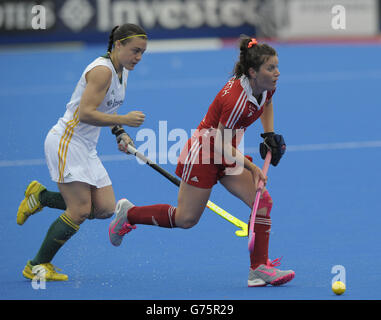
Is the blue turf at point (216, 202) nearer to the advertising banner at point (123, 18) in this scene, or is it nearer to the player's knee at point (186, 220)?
the player's knee at point (186, 220)

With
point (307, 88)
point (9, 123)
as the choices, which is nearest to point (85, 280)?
point (9, 123)

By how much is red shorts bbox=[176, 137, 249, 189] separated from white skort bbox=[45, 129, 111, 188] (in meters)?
0.60

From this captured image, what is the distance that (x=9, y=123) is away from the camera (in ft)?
38.0

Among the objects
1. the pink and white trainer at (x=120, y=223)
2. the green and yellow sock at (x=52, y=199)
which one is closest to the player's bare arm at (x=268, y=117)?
the pink and white trainer at (x=120, y=223)

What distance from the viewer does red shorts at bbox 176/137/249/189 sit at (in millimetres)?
5156

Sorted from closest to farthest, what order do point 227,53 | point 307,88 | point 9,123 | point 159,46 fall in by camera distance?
point 9,123 → point 307,88 → point 227,53 → point 159,46

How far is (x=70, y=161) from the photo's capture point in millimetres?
5320

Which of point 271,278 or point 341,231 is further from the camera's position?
point 341,231

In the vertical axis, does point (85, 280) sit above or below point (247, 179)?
below

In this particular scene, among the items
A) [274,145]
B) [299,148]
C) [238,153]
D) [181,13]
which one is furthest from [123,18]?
[238,153]

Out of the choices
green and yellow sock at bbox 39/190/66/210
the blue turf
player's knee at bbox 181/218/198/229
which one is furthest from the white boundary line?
player's knee at bbox 181/218/198/229

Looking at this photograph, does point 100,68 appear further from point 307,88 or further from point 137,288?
point 307,88

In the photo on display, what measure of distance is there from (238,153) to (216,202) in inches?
97.4

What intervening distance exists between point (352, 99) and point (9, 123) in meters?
4.93
